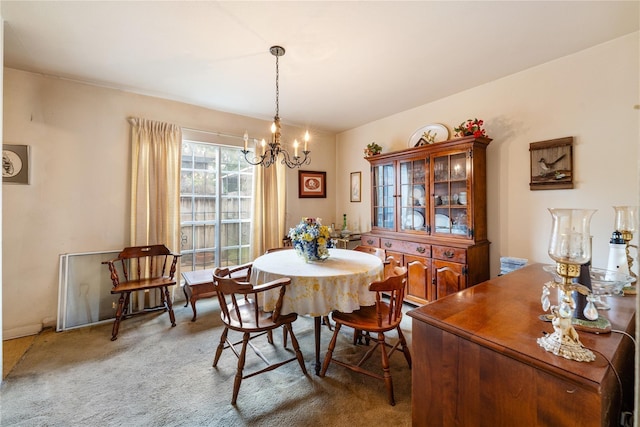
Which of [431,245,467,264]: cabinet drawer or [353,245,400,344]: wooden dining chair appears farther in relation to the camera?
[431,245,467,264]: cabinet drawer

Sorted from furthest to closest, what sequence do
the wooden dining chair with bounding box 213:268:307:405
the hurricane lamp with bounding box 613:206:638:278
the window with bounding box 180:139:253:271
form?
the window with bounding box 180:139:253:271 < the wooden dining chair with bounding box 213:268:307:405 < the hurricane lamp with bounding box 613:206:638:278

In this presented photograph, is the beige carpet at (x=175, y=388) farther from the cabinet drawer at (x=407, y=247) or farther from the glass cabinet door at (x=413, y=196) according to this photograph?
the glass cabinet door at (x=413, y=196)

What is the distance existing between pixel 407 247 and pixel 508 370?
2444 millimetres

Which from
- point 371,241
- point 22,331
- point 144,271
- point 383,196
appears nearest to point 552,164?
point 383,196

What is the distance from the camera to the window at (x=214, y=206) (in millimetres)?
3645

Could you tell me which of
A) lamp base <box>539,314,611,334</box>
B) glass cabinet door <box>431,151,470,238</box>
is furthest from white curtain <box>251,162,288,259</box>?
lamp base <box>539,314,611,334</box>

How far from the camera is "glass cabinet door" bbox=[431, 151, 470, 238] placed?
2957mm

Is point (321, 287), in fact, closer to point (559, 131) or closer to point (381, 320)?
point (381, 320)

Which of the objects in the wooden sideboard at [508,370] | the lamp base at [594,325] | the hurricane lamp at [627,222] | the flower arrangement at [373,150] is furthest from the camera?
the flower arrangement at [373,150]

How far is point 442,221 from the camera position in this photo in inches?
124

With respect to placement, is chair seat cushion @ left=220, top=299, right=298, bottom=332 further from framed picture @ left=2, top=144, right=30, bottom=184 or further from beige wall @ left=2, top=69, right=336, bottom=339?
framed picture @ left=2, top=144, right=30, bottom=184

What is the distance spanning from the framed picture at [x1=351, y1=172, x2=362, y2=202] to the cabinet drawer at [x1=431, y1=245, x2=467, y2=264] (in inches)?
71.0

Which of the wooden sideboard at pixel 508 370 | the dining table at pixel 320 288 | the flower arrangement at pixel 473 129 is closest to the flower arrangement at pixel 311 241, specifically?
the dining table at pixel 320 288

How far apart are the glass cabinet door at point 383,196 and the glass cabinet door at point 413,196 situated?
143 millimetres
